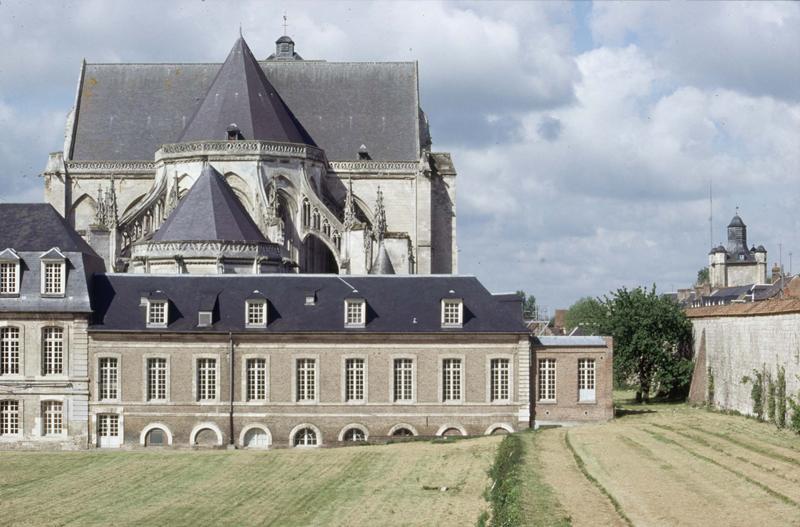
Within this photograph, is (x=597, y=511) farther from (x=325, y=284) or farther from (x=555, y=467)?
(x=325, y=284)

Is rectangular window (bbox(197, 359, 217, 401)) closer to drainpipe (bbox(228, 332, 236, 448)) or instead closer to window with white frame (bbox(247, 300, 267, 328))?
drainpipe (bbox(228, 332, 236, 448))

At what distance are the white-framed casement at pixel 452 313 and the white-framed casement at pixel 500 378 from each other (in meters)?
1.43

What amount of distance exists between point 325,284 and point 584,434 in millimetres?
10453

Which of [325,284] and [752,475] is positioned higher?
[325,284]

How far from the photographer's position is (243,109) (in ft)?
216

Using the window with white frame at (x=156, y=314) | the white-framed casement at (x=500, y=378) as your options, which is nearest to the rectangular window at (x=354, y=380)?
the white-framed casement at (x=500, y=378)

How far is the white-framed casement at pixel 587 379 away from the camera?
1747 inches

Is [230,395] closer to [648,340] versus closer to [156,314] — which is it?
[156,314]

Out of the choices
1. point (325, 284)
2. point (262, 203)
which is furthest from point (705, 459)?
point (262, 203)

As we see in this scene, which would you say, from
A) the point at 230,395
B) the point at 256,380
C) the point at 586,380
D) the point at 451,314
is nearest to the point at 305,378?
the point at 256,380

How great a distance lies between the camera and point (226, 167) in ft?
209

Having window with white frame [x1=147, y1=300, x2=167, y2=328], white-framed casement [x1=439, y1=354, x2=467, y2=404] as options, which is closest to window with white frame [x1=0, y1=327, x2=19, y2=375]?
window with white frame [x1=147, y1=300, x2=167, y2=328]

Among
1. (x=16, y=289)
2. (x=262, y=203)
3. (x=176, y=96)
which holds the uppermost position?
(x=176, y=96)

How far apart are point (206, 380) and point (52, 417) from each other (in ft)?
16.1
